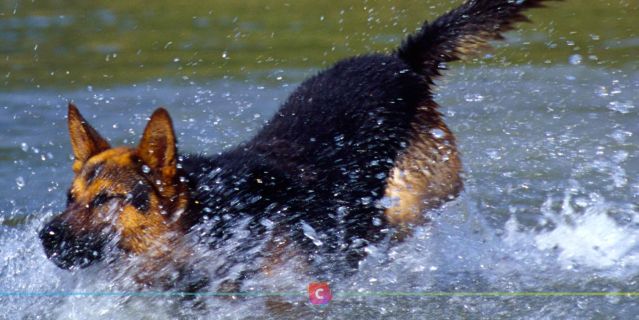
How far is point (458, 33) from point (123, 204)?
2.41 m

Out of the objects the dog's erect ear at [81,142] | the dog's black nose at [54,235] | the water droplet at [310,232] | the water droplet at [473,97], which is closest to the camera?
the dog's black nose at [54,235]

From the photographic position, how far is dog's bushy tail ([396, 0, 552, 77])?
5980 mm

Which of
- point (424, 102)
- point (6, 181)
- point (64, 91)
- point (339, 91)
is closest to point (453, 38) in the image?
point (424, 102)

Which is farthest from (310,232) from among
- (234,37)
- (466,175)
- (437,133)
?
(234,37)

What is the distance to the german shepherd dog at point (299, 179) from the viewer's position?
4.62 metres

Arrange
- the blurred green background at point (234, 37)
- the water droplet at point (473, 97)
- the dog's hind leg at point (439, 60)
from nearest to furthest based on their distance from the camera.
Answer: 1. the dog's hind leg at point (439, 60)
2. the water droplet at point (473, 97)
3. the blurred green background at point (234, 37)

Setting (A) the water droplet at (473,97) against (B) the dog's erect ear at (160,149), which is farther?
(A) the water droplet at (473,97)

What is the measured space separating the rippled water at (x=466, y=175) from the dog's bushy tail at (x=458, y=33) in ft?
0.57

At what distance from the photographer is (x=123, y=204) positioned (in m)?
4.61

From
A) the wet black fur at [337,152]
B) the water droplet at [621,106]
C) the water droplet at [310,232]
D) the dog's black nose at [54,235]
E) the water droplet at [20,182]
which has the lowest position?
the water droplet at [621,106]

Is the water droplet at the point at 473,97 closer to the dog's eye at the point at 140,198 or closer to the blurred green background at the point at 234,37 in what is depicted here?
the blurred green background at the point at 234,37

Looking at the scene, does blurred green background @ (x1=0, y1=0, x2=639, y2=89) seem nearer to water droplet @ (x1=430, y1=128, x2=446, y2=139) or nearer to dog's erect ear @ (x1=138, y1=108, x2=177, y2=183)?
water droplet @ (x1=430, y1=128, x2=446, y2=139)

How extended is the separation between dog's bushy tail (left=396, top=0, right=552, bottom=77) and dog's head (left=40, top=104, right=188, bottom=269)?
1.88 m

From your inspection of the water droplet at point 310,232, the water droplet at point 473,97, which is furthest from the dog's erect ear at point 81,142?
the water droplet at point 473,97
